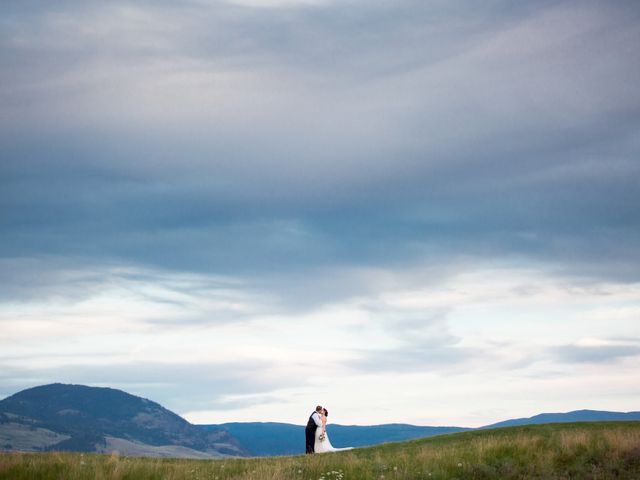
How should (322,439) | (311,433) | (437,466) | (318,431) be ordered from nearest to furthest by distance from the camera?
(437,466) → (318,431) → (322,439) → (311,433)

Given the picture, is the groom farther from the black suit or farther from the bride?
the bride

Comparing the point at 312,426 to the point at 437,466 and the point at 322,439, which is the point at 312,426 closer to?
the point at 322,439

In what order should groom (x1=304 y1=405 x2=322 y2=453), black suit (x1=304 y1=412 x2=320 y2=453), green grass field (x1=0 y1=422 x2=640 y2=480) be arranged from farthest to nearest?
black suit (x1=304 y1=412 x2=320 y2=453) < groom (x1=304 y1=405 x2=322 y2=453) < green grass field (x1=0 y1=422 x2=640 y2=480)

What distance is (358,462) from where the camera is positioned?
30.8 metres

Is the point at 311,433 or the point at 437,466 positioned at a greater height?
the point at 311,433

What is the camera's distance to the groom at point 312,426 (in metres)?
48.0

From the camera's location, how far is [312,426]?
48312mm

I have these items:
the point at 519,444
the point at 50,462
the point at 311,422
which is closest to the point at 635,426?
the point at 519,444

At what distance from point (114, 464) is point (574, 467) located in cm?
1641

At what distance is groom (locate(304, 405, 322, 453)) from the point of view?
47969 mm

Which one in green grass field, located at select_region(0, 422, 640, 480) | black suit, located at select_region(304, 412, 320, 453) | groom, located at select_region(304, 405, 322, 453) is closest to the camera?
green grass field, located at select_region(0, 422, 640, 480)

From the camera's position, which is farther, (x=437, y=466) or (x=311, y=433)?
(x=311, y=433)

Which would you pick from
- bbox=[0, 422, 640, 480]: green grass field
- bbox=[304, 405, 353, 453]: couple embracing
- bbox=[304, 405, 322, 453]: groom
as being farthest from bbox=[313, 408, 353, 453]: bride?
bbox=[0, 422, 640, 480]: green grass field

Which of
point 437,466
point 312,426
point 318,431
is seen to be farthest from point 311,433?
point 437,466
